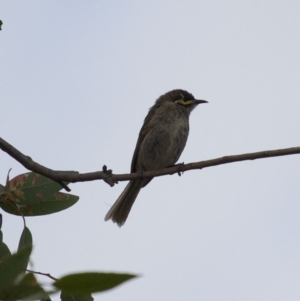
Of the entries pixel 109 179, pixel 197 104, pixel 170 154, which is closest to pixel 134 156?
pixel 170 154

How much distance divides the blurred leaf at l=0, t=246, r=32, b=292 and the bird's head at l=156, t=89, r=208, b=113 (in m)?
7.56

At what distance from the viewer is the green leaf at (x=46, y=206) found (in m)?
2.79

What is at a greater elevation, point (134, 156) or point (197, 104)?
point (197, 104)

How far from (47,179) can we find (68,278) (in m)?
2.00

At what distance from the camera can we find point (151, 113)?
8.71m

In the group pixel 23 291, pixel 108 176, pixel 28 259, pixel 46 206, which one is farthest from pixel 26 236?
pixel 23 291

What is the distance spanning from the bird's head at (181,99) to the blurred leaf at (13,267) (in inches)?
298

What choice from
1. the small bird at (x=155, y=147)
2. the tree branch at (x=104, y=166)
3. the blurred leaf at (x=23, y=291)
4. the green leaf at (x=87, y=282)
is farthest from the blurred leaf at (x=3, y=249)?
the small bird at (x=155, y=147)

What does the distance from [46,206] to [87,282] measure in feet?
5.95

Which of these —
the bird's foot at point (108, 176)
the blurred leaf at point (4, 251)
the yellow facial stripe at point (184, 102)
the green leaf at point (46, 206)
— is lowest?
the blurred leaf at point (4, 251)

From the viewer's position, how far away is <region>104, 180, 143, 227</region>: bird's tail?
7.46m

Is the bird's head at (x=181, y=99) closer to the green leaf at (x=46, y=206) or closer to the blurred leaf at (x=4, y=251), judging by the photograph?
the green leaf at (x=46, y=206)

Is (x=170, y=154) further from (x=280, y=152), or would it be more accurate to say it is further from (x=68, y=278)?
(x=68, y=278)

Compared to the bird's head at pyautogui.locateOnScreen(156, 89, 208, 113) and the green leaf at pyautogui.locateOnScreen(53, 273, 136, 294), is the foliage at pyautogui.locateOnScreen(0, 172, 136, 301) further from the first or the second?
the bird's head at pyautogui.locateOnScreen(156, 89, 208, 113)
